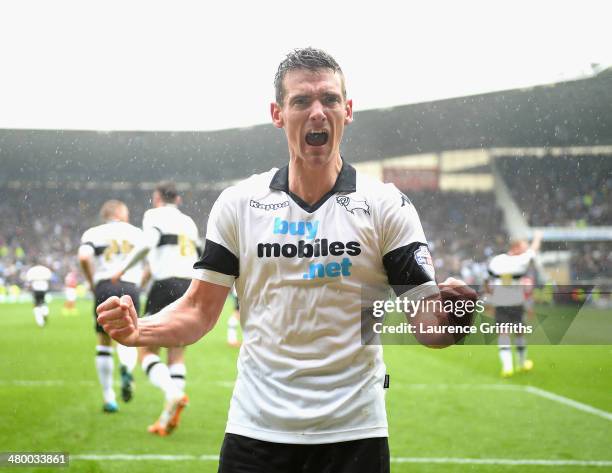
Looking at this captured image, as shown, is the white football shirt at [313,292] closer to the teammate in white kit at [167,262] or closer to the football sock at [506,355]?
the teammate in white kit at [167,262]

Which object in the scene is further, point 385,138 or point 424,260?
point 385,138

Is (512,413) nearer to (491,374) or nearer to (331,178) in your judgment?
(491,374)

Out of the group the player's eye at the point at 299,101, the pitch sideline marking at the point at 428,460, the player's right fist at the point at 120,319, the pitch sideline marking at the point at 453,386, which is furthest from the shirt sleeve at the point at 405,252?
the pitch sideline marking at the point at 453,386

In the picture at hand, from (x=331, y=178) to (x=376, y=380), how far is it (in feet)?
1.79

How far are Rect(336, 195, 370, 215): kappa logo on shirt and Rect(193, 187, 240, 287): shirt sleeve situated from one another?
0.92ft

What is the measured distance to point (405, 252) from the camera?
1985mm

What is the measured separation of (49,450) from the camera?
5441 mm

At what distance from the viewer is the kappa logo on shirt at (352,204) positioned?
2.05 meters

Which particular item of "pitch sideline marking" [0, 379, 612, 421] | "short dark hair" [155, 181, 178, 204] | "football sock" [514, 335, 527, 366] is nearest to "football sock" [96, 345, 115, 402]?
"short dark hair" [155, 181, 178, 204]

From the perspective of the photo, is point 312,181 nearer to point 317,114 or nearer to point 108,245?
point 317,114

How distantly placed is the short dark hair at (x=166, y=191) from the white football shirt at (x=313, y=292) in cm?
349

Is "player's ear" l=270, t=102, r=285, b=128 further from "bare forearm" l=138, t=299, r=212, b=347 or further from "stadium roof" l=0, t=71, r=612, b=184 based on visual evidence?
"stadium roof" l=0, t=71, r=612, b=184

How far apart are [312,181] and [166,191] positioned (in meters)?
3.54

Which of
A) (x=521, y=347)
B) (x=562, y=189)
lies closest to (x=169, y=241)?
(x=521, y=347)
